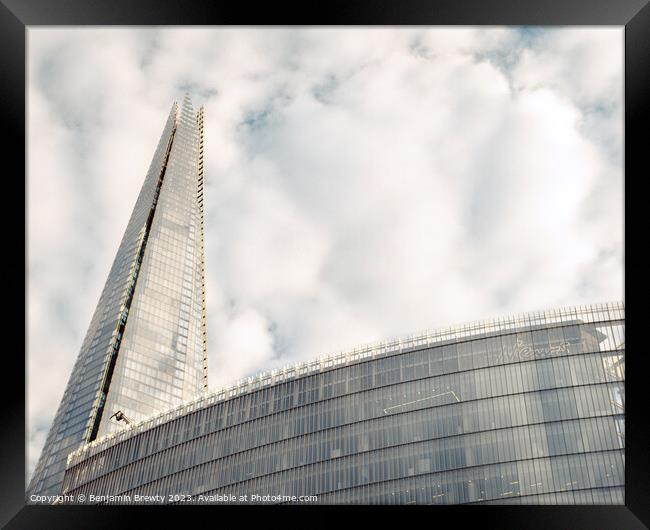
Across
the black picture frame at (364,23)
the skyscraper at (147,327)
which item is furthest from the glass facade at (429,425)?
the black picture frame at (364,23)

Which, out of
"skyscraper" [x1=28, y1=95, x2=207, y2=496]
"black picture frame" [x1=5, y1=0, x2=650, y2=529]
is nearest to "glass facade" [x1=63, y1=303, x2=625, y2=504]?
"skyscraper" [x1=28, y1=95, x2=207, y2=496]

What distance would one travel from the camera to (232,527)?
10.4 meters

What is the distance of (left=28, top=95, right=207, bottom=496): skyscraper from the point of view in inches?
4382

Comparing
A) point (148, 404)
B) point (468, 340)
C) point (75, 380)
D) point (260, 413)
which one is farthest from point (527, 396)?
point (75, 380)

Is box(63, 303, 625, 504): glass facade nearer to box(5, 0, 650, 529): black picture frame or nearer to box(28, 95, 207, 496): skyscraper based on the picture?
box(28, 95, 207, 496): skyscraper

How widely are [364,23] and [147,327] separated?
389ft

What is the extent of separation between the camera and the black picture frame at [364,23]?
10242 millimetres

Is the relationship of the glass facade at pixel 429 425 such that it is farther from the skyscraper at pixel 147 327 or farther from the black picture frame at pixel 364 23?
the black picture frame at pixel 364 23

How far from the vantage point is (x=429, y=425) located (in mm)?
67250

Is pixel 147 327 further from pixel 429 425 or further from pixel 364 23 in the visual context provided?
pixel 364 23

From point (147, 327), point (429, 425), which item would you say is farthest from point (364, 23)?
point (147, 327)

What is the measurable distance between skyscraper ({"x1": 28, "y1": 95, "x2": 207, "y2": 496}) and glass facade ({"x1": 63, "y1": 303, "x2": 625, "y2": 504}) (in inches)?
1222

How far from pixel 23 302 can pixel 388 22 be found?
631 cm

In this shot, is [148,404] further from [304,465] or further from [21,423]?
[21,423]
